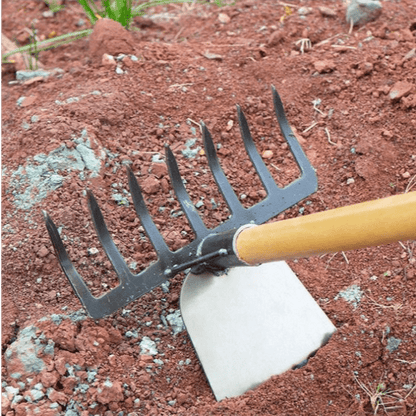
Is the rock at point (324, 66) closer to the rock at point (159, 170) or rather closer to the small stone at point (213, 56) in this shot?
the small stone at point (213, 56)

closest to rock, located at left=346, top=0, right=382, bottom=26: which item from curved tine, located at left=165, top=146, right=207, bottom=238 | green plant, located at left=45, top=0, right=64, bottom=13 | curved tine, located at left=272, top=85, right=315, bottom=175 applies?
curved tine, located at left=272, top=85, right=315, bottom=175

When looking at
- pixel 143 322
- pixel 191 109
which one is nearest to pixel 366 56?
pixel 191 109

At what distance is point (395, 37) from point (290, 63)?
549mm

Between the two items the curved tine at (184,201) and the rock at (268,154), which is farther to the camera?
the rock at (268,154)

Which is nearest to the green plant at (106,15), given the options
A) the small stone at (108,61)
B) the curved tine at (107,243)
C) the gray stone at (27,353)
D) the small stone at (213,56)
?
the small stone at (108,61)

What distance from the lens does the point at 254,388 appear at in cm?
205

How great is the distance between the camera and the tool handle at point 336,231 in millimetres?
1421

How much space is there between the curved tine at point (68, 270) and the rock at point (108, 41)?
51.2 inches

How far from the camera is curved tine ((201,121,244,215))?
7.27 feet

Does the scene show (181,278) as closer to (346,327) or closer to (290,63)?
(346,327)

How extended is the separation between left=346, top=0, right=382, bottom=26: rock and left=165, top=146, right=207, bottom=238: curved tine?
62.0 inches

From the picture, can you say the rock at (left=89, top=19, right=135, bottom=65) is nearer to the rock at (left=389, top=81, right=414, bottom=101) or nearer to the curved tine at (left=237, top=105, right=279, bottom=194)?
the curved tine at (left=237, top=105, right=279, bottom=194)

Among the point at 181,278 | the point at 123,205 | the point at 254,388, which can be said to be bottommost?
the point at 254,388

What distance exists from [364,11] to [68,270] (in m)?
2.14
